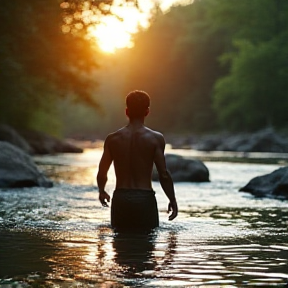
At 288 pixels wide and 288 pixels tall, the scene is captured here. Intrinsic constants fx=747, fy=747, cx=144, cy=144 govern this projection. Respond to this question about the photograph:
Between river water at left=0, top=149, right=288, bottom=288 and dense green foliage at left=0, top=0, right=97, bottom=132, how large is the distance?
12.8 m

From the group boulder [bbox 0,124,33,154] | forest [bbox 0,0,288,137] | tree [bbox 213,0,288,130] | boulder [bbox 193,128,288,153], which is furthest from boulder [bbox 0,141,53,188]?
tree [bbox 213,0,288,130]

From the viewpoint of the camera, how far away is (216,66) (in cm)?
7644

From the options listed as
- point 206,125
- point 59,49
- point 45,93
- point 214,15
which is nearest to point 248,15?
point 214,15

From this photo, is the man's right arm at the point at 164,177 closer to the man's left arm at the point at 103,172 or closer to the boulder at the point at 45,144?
the man's left arm at the point at 103,172

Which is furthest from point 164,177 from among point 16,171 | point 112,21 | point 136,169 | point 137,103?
point 112,21

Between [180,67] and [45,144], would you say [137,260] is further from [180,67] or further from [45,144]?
[180,67]

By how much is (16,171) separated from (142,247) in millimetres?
7338

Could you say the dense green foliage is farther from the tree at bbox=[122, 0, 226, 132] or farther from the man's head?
the tree at bbox=[122, 0, 226, 132]

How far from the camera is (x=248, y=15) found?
59.9 m

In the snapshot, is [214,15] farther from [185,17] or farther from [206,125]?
[185,17]

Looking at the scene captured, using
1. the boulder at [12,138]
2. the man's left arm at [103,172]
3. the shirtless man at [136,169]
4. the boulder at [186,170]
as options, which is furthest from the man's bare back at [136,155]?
the boulder at [12,138]

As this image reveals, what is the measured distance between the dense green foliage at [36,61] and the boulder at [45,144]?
1612 millimetres

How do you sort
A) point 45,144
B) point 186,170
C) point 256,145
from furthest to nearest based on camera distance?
point 256,145
point 45,144
point 186,170

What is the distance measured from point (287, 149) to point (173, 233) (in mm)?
33541
